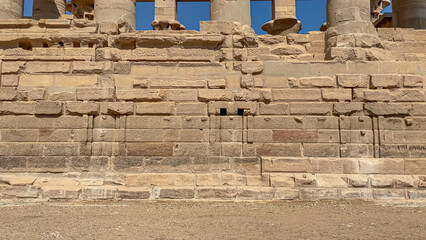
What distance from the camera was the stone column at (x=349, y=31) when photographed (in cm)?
719

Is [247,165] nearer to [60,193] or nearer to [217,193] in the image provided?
[217,193]

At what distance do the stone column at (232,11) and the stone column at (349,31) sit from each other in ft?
6.73

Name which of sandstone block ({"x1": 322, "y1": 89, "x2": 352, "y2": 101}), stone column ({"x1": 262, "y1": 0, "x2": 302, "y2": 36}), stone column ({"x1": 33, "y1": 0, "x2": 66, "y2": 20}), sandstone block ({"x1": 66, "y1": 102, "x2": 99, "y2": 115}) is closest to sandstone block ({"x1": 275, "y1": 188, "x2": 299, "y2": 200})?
sandstone block ({"x1": 322, "y1": 89, "x2": 352, "y2": 101})

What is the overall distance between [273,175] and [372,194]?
1940 mm

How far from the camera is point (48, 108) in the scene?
6.89 meters

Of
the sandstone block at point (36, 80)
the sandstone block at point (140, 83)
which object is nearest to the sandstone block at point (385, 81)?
the sandstone block at point (140, 83)

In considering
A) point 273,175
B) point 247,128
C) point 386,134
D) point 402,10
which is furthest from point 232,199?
point 402,10

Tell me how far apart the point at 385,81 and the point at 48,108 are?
719 cm

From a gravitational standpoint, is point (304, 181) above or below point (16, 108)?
below

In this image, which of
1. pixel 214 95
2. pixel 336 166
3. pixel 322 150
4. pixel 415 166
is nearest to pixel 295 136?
pixel 322 150

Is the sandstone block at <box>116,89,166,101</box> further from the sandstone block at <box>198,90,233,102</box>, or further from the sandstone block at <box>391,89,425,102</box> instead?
the sandstone block at <box>391,89,425,102</box>

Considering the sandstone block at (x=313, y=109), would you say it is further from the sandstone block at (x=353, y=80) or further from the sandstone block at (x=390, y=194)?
the sandstone block at (x=390, y=194)

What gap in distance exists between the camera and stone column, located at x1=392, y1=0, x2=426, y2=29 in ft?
40.6

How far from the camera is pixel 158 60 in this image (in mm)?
7164
